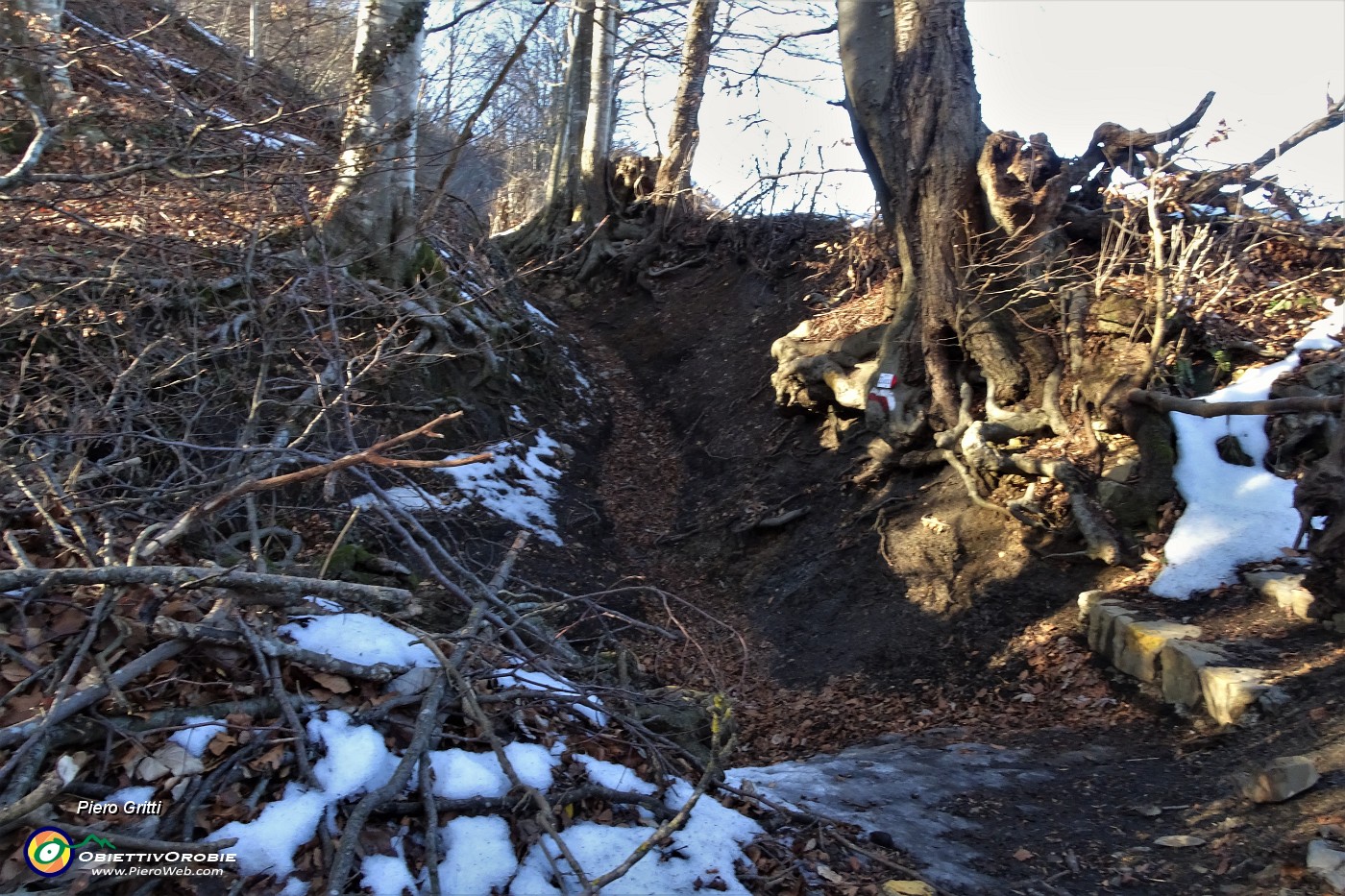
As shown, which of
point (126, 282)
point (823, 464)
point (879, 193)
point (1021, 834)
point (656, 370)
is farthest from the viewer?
point (656, 370)

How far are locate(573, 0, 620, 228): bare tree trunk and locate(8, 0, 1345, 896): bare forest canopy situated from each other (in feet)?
8.85

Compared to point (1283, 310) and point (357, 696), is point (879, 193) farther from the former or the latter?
point (357, 696)

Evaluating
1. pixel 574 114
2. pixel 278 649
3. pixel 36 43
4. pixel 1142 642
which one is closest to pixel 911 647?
pixel 1142 642

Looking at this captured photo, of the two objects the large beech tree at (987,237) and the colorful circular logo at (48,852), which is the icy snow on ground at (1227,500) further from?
the colorful circular logo at (48,852)

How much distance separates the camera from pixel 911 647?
6227 millimetres

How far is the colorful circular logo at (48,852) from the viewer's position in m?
2.29

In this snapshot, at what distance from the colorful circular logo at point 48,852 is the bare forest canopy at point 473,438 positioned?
1.4 inches

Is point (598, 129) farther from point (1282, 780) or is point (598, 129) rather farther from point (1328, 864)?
point (1328, 864)

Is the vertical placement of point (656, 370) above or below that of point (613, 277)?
below

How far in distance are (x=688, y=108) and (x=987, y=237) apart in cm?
894

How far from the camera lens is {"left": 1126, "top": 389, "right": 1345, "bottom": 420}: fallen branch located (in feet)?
14.9

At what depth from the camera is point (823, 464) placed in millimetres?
8727

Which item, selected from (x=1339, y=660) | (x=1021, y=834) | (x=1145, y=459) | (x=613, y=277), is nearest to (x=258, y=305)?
(x=1021, y=834)

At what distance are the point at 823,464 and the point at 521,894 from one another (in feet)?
21.3
